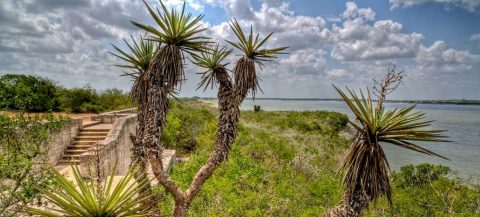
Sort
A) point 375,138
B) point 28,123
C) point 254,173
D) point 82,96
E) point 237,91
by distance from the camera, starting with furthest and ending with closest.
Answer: point 82,96 → point 254,173 → point 28,123 → point 237,91 → point 375,138

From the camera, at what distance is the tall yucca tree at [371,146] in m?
4.14

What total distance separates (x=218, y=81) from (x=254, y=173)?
6.47 m

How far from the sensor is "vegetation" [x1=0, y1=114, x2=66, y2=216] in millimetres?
5762

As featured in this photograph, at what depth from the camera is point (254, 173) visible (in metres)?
12.4

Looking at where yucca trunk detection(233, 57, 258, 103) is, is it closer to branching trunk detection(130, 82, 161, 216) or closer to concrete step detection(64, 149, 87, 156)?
branching trunk detection(130, 82, 161, 216)

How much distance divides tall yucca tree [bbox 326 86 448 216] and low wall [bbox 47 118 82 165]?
394 inches

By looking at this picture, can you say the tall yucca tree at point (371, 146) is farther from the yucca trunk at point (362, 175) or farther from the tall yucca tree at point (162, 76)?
the tall yucca tree at point (162, 76)

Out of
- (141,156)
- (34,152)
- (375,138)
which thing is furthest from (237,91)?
(34,152)

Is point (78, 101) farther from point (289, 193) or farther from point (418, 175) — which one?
point (418, 175)

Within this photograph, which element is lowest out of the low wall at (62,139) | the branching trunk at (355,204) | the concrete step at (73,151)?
the concrete step at (73,151)

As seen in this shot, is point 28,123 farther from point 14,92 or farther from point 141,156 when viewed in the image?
point 141,156

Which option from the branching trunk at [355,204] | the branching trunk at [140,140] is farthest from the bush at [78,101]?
the branching trunk at [355,204]

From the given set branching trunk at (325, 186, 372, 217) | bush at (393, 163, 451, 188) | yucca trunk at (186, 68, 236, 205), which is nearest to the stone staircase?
yucca trunk at (186, 68, 236, 205)

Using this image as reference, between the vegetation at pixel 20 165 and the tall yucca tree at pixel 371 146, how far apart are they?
447cm
